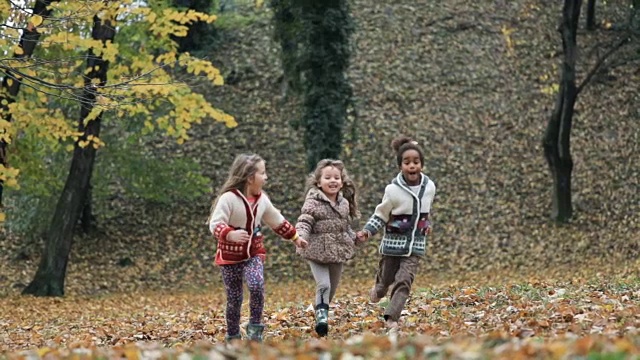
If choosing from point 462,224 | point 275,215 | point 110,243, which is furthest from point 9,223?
point 275,215

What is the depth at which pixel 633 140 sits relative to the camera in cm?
2783

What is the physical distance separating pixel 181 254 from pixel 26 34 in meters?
11.2

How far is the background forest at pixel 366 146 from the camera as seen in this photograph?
21688 millimetres

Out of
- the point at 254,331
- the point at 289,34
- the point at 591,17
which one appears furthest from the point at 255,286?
the point at 591,17

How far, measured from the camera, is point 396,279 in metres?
9.75

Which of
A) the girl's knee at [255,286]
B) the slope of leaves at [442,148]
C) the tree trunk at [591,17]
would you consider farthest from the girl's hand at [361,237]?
the tree trunk at [591,17]

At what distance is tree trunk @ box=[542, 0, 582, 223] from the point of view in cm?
2331

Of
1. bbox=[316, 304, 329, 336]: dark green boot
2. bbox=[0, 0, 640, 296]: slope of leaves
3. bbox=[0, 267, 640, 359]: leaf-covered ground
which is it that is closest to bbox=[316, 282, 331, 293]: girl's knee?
bbox=[316, 304, 329, 336]: dark green boot

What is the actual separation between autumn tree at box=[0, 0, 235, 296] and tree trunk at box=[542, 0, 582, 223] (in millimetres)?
9067

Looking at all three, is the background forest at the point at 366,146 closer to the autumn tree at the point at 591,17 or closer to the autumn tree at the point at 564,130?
the autumn tree at the point at 591,17

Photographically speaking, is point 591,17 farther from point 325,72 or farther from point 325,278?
point 325,278

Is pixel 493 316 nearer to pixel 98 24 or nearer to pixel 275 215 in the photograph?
pixel 275 215

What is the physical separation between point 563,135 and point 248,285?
1664 centimetres

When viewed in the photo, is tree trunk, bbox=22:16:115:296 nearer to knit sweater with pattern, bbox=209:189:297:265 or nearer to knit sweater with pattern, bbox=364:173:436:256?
knit sweater with pattern, bbox=364:173:436:256
